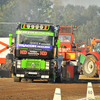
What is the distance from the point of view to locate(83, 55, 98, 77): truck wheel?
17797 mm

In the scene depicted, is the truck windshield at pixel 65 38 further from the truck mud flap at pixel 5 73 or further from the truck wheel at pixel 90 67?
the truck mud flap at pixel 5 73

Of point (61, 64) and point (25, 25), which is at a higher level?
point (25, 25)

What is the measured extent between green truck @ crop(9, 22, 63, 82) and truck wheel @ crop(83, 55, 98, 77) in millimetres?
4207

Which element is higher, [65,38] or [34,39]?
[65,38]

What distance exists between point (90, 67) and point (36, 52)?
19.4 feet

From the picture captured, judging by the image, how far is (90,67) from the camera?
1866 centimetres

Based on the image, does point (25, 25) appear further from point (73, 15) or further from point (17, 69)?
point (73, 15)

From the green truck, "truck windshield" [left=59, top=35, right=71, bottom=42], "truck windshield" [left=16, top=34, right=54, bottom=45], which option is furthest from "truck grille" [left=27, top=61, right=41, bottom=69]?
"truck windshield" [left=59, top=35, right=71, bottom=42]

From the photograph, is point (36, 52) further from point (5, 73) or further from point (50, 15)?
point (50, 15)

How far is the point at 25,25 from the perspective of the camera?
1409 centimetres

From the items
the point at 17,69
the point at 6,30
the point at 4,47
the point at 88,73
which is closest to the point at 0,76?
Answer: the point at 4,47

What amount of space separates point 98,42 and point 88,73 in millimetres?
2029

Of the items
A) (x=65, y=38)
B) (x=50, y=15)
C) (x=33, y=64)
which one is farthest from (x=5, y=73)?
(x=50, y=15)

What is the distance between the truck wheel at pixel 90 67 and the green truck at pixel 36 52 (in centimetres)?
421
